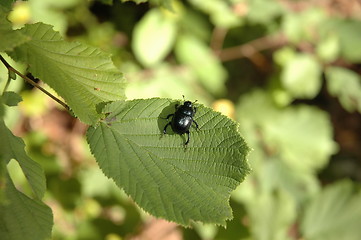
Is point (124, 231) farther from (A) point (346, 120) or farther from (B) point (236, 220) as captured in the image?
(A) point (346, 120)

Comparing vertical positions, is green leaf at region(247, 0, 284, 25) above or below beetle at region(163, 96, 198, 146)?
above

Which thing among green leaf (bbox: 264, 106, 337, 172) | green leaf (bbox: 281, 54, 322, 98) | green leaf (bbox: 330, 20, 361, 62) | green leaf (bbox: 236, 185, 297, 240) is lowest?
green leaf (bbox: 236, 185, 297, 240)

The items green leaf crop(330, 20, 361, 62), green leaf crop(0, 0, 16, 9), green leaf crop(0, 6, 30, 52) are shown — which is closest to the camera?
green leaf crop(0, 6, 30, 52)

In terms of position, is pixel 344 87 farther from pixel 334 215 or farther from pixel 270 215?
pixel 270 215

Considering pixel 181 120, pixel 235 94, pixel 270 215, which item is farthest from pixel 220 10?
pixel 181 120

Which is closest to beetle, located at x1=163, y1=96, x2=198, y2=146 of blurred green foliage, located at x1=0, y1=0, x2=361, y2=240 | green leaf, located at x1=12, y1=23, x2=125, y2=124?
green leaf, located at x1=12, y1=23, x2=125, y2=124

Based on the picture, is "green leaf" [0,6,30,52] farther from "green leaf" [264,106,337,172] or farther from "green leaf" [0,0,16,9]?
"green leaf" [264,106,337,172]

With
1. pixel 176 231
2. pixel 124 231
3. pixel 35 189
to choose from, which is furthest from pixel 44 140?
pixel 35 189
